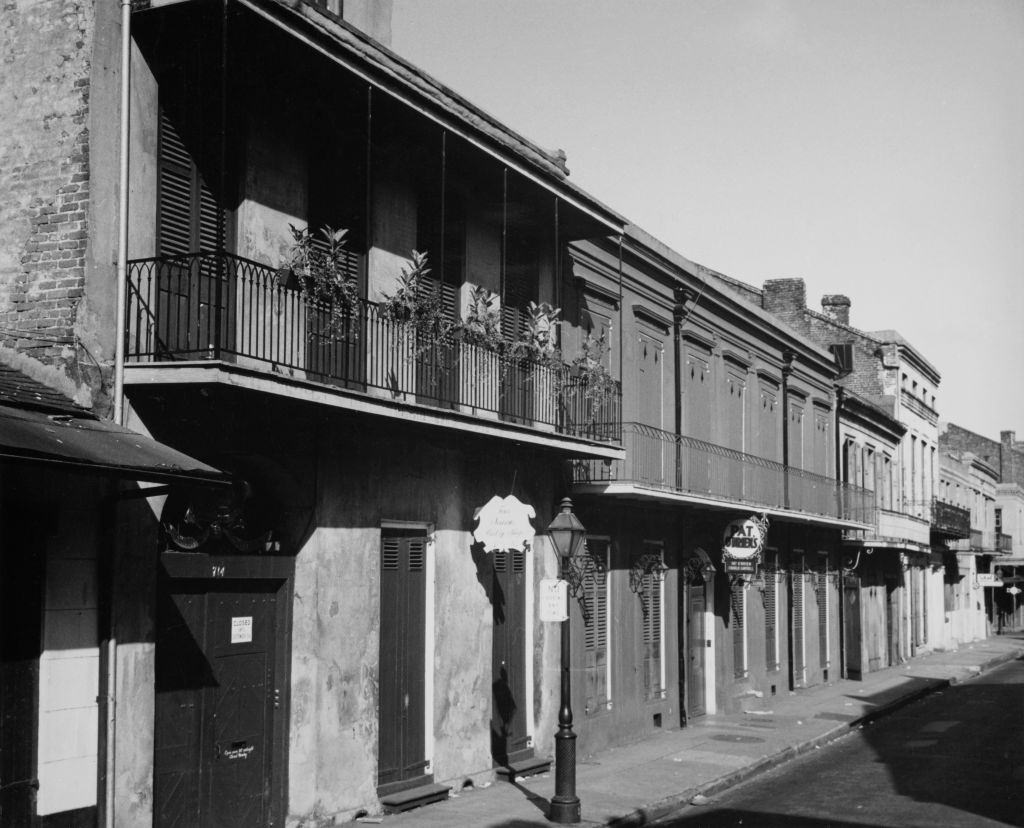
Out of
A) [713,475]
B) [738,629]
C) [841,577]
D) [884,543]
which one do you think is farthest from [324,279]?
[884,543]

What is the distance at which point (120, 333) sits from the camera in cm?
966

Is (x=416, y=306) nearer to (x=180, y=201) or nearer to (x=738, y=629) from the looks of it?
(x=180, y=201)

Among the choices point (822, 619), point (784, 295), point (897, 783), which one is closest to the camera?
point (897, 783)

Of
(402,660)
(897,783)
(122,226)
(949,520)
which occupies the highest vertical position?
(122,226)

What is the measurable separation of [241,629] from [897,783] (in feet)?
27.3

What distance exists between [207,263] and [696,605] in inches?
526

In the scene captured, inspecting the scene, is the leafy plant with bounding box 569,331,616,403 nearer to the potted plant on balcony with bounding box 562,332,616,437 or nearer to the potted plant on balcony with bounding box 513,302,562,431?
the potted plant on balcony with bounding box 562,332,616,437

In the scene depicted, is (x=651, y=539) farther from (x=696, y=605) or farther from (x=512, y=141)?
(x=512, y=141)

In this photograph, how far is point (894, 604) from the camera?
3688cm

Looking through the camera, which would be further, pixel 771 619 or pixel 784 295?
pixel 784 295

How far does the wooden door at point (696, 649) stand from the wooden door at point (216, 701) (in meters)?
10.9

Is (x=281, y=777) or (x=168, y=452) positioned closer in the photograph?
(x=168, y=452)

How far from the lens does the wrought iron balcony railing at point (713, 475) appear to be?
18.1 m

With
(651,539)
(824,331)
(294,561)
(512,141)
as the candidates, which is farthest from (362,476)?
(824,331)
